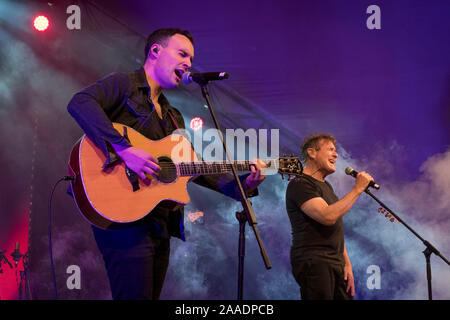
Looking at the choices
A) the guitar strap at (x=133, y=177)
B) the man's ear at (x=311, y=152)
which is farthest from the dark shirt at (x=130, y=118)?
the man's ear at (x=311, y=152)

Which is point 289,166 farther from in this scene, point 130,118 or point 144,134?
point 130,118

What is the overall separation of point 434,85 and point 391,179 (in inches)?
53.7

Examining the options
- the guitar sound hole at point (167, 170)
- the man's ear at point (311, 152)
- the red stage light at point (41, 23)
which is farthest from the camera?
the red stage light at point (41, 23)

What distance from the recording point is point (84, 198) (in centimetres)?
234

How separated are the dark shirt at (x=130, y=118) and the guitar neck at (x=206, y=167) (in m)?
0.06

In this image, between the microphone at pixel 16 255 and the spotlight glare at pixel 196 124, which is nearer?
the microphone at pixel 16 255

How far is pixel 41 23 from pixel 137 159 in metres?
4.05

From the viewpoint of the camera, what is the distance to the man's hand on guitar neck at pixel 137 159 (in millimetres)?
2408

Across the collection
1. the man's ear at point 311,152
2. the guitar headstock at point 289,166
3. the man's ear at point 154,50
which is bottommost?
the guitar headstock at point 289,166

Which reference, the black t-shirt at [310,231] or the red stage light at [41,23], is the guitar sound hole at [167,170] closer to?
the black t-shirt at [310,231]

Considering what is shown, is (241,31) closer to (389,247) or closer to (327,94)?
(327,94)

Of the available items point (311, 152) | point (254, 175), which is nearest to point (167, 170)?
point (254, 175)

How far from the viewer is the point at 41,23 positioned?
5512 mm
